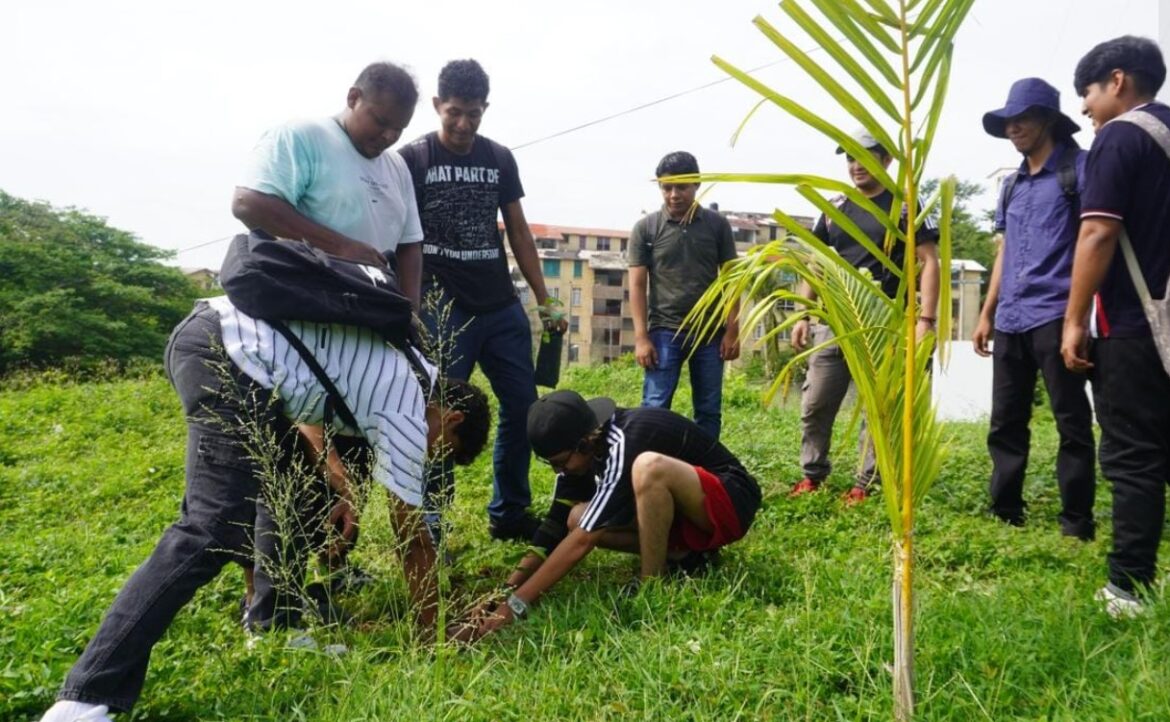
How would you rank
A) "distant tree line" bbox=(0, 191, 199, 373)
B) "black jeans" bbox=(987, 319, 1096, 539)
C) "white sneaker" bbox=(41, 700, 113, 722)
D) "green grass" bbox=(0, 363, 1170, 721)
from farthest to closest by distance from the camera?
1. "distant tree line" bbox=(0, 191, 199, 373)
2. "black jeans" bbox=(987, 319, 1096, 539)
3. "green grass" bbox=(0, 363, 1170, 721)
4. "white sneaker" bbox=(41, 700, 113, 722)

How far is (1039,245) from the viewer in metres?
3.49

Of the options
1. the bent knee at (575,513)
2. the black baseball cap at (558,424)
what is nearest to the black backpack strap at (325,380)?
the black baseball cap at (558,424)

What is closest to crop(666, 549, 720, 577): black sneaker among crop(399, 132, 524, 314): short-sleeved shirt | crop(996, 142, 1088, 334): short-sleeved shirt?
crop(399, 132, 524, 314): short-sleeved shirt

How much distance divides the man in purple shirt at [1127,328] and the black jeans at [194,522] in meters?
2.64

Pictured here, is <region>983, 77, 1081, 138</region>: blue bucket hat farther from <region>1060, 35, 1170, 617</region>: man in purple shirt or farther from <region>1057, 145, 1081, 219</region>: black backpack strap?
<region>1060, 35, 1170, 617</region>: man in purple shirt

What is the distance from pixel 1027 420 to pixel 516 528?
7.80ft

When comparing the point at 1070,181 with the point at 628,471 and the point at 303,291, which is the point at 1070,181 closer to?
the point at 628,471

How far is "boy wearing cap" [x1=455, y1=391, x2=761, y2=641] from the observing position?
2826 mm

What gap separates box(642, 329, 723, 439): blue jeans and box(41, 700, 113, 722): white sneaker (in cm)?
291

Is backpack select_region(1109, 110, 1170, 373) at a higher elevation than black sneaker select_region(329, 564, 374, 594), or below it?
higher

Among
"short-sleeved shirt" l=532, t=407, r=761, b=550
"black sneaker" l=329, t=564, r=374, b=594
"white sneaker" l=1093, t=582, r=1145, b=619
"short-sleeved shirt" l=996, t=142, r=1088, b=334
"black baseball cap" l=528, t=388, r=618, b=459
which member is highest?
"short-sleeved shirt" l=996, t=142, r=1088, b=334

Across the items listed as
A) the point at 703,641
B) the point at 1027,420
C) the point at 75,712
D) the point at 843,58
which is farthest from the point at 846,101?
the point at 1027,420

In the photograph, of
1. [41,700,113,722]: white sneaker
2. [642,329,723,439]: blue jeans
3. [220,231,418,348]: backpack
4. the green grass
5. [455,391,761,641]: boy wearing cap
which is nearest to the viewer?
[41,700,113,722]: white sneaker

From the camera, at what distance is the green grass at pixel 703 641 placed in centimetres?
204
